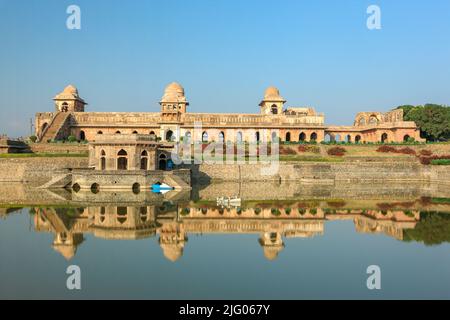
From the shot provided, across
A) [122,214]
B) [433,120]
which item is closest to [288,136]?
[433,120]

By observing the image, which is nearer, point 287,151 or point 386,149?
point 287,151

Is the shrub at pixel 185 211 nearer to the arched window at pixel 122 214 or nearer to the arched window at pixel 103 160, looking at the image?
the arched window at pixel 122 214

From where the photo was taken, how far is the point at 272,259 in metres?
14.0

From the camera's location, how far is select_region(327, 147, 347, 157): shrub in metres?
47.8

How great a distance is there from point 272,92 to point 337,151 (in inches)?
614

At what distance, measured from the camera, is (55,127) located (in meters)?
52.4

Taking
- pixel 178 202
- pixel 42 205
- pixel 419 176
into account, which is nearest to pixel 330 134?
pixel 419 176

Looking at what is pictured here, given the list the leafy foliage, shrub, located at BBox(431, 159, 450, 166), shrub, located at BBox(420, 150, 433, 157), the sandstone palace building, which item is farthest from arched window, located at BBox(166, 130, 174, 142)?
the leafy foliage

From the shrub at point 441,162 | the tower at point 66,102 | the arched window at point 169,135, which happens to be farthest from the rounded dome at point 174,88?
the shrub at point 441,162

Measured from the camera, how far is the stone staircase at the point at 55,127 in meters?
50.0

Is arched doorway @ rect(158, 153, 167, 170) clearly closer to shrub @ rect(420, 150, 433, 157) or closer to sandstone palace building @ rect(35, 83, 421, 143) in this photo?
sandstone palace building @ rect(35, 83, 421, 143)

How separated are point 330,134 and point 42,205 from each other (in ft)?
140

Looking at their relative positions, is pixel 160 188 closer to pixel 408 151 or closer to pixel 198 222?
pixel 198 222

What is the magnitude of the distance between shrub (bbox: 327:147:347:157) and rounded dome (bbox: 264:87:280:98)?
14.5m
